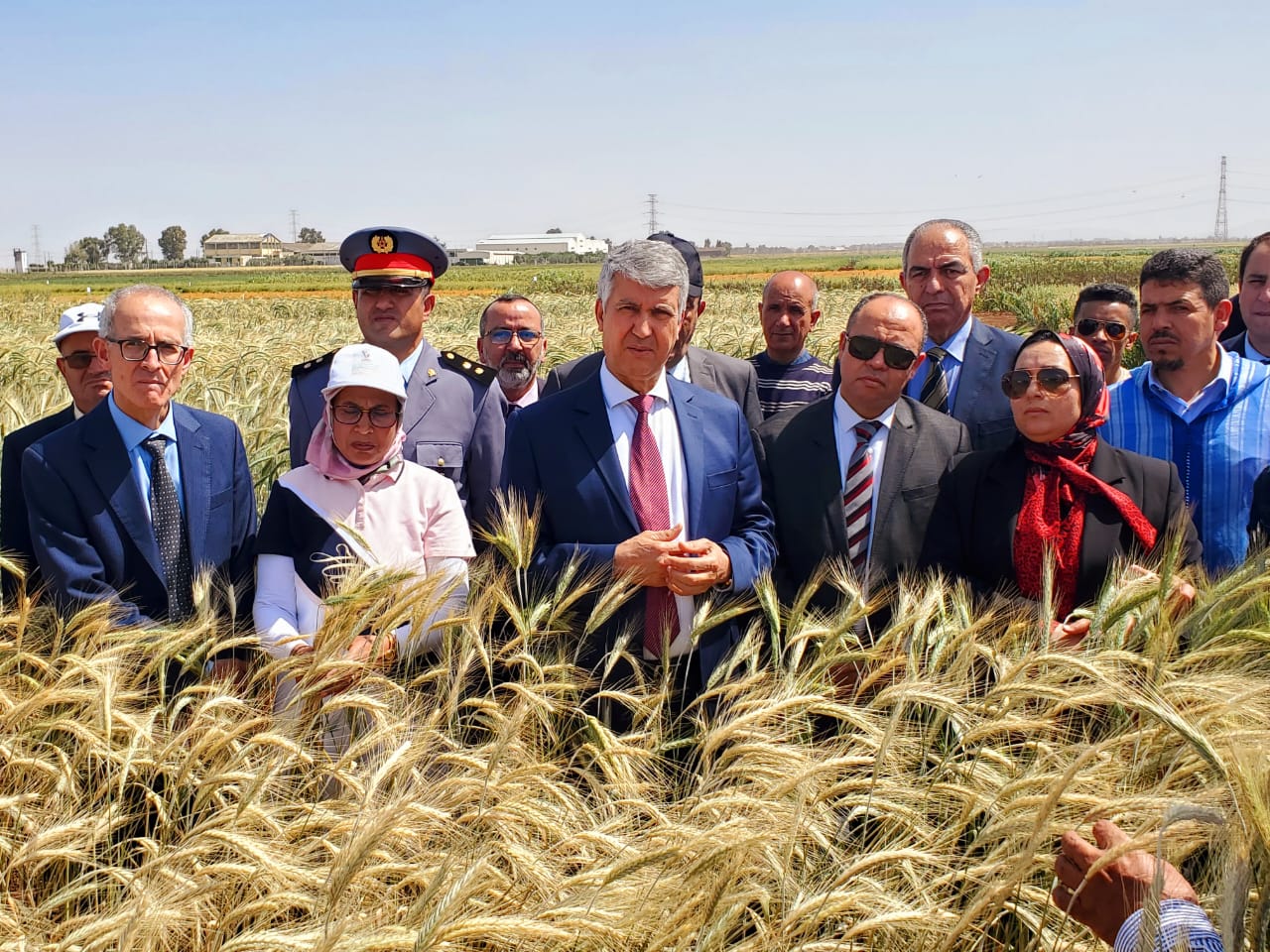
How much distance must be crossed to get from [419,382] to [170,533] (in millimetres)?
1132

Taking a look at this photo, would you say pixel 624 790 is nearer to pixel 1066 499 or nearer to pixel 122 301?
pixel 1066 499

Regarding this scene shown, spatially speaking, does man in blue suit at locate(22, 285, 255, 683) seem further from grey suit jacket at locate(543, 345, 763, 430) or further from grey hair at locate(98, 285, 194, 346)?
grey suit jacket at locate(543, 345, 763, 430)

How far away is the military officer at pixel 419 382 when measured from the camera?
3738 millimetres

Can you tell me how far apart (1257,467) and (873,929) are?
2.52 metres

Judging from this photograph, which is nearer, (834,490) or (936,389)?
(834,490)

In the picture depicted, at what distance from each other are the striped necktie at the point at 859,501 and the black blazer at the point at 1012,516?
7.8 inches

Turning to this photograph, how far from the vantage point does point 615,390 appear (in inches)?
125

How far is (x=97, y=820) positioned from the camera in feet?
6.60

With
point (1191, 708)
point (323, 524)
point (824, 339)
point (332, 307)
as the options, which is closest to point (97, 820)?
point (323, 524)

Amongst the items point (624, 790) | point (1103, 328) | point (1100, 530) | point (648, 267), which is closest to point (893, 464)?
point (1100, 530)

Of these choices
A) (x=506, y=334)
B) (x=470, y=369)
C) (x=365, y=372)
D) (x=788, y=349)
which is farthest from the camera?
(x=506, y=334)

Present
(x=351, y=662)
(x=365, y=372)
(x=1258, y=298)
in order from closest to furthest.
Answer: (x=351, y=662)
(x=365, y=372)
(x=1258, y=298)

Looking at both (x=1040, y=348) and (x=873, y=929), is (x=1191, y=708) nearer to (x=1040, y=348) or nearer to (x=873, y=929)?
(x=873, y=929)

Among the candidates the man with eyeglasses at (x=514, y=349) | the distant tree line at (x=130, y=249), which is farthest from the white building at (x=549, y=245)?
the man with eyeglasses at (x=514, y=349)
